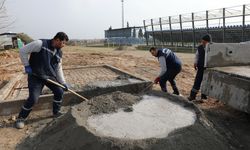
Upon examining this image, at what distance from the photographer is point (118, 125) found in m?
4.40

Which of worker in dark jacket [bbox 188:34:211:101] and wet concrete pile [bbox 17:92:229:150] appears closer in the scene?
wet concrete pile [bbox 17:92:229:150]

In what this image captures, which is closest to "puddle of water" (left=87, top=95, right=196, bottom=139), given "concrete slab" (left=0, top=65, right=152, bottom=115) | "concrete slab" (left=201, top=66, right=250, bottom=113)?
"concrete slab" (left=201, top=66, right=250, bottom=113)

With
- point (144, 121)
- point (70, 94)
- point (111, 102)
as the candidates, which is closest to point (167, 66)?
point (111, 102)

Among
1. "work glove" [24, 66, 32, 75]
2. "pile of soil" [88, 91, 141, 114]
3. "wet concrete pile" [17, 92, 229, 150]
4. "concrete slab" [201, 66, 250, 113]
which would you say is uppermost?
"work glove" [24, 66, 32, 75]

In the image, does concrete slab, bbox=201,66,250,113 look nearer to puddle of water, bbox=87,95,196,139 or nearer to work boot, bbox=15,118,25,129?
puddle of water, bbox=87,95,196,139

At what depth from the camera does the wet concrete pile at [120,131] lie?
3.68 m

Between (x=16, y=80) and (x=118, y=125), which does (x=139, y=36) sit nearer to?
(x=16, y=80)

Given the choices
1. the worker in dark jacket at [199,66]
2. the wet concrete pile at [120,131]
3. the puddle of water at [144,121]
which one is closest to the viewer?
the wet concrete pile at [120,131]

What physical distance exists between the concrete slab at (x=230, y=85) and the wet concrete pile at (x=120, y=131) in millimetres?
544

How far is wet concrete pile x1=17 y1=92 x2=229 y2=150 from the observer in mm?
3682

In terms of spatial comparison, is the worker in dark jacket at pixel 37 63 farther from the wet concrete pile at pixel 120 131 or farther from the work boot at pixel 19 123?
the wet concrete pile at pixel 120 131

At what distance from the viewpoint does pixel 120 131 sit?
4156 millimetres

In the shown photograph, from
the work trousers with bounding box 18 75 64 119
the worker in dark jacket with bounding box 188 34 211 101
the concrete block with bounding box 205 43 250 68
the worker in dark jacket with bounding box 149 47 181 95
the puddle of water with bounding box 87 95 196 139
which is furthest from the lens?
the worker in dark jacket with bounding box 188 34 211 101

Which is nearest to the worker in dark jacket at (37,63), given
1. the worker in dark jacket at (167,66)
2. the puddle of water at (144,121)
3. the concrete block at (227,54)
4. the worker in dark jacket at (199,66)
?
the puddle of water at (144,121)
